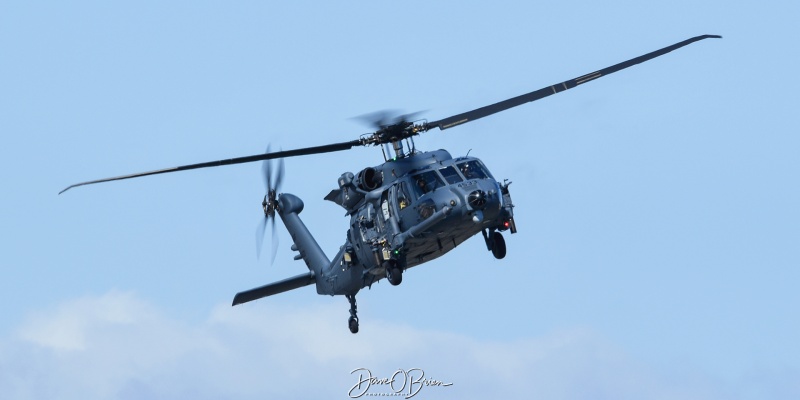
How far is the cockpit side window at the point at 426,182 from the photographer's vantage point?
4919 centimetres

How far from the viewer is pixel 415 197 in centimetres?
4925

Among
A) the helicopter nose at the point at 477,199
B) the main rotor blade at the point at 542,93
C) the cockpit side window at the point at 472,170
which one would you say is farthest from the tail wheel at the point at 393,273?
the main rotor blade at the point at 542,93

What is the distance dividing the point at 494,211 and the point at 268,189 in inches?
519

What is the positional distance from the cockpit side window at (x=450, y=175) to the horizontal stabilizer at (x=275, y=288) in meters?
9.33

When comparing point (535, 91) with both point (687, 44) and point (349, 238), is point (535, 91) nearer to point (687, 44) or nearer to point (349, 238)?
point (687, 44)

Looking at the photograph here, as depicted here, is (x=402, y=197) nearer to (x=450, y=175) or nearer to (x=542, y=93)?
(x=450, y=175)

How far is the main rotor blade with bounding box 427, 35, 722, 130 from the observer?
49.7 m

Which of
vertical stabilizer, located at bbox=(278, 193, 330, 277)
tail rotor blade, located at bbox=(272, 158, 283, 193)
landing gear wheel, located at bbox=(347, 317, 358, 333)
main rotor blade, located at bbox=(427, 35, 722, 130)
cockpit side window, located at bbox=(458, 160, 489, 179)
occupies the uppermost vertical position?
main rotor blade, located at bbox=(427, 35, 722, 130)

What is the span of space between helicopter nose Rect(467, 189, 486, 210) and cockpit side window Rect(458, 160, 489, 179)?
1.59 m

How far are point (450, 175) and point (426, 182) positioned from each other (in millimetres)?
758

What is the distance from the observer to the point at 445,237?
4959 centimetres

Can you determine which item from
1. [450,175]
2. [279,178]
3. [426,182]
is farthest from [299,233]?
[450,175]

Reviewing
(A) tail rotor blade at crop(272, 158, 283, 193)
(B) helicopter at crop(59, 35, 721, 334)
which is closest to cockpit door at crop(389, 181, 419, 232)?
(B) helicopter at crop(59, 35, 721, 334)

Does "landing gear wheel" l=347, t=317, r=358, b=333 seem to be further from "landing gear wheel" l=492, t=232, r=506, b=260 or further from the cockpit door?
"landing gear wheel" l=492, t=232, r=506, b=260
